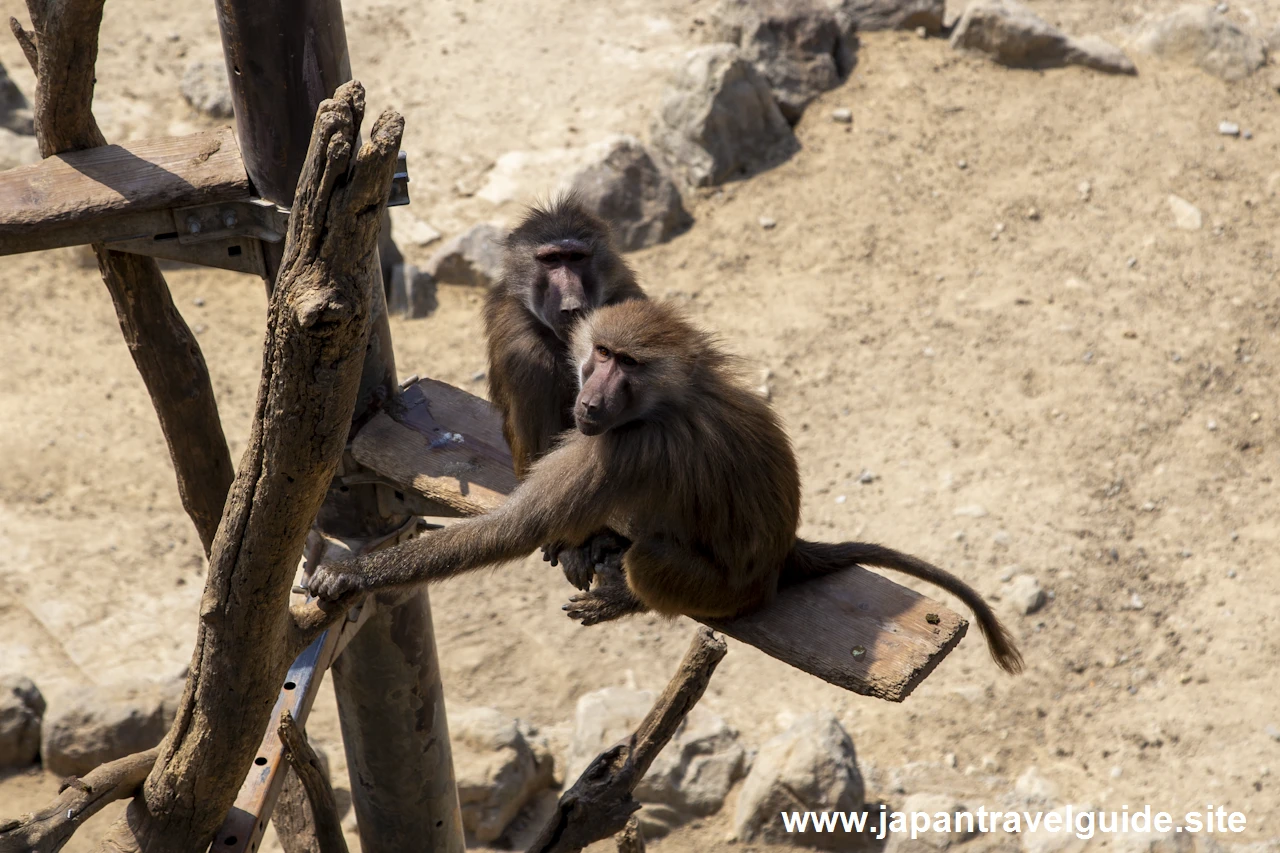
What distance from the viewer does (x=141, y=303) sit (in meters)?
4.09

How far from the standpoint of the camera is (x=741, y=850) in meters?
5.95

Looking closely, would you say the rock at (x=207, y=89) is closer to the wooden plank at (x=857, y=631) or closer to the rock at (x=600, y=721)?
the rock at (x=600, y=721)

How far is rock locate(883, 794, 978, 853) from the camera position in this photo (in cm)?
573

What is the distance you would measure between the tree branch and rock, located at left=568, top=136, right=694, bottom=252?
5441 mm

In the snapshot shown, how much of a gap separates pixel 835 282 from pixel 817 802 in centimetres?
420

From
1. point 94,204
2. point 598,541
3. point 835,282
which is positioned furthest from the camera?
point 835,282

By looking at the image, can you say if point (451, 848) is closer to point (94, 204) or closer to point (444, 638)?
point (444, 638)

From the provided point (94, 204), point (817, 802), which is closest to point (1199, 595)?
point (817, 802)

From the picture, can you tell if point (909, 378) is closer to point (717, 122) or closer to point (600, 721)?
point (717, 122)

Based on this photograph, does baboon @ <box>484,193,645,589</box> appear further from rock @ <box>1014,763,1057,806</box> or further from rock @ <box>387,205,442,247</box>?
rock @ <box>387,205,442,247</box>

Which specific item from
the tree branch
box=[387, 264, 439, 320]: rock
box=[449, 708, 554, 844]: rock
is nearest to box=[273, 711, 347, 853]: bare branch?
the tree branch

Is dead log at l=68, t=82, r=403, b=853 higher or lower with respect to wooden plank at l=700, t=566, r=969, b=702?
higher

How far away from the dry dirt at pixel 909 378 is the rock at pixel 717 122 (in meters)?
0.23

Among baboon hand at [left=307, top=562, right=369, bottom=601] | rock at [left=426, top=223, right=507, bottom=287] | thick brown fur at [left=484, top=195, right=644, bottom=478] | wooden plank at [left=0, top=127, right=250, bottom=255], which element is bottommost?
rock at [left=426, top=223, right=507, bottom=287]
